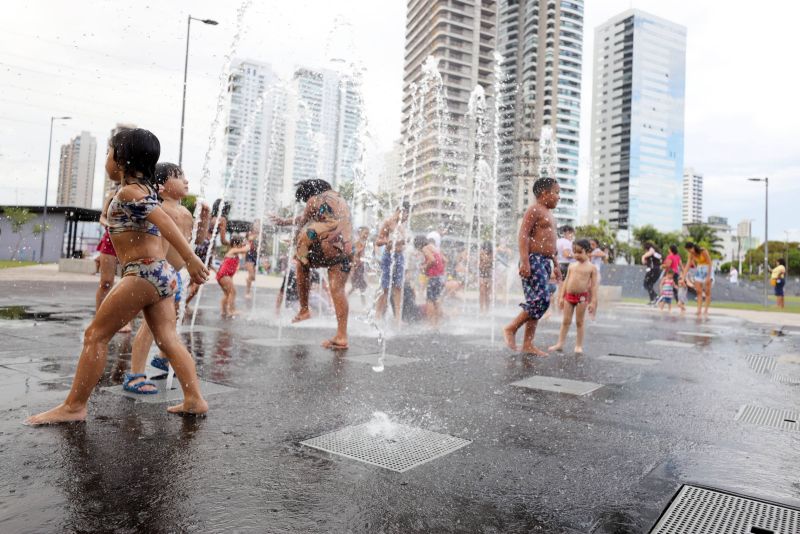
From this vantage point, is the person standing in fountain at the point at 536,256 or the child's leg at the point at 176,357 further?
the person standing in fountain at the point at 536,256

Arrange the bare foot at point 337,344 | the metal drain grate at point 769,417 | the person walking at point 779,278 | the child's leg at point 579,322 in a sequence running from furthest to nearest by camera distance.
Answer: the person walking at point 779,278, the child's leg at point 579,322, the bare foot at point 337,344, the metal drain grate at point 769,417

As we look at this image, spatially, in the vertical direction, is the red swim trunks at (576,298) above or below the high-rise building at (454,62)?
below

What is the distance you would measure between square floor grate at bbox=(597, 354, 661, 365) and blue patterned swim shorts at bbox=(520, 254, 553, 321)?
0.84 m

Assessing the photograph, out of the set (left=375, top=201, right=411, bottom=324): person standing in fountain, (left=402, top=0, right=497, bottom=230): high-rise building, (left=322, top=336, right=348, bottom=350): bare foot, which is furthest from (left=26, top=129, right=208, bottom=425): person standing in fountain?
(left=402, top=0, right=497, bottom=230): high-rise building

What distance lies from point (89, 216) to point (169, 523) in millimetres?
41407

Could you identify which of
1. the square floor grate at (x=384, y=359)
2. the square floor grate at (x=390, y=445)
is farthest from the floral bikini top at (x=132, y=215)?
the square floor grate at (x=384, y=359)

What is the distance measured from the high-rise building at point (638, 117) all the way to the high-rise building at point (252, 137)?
121872 millimetres

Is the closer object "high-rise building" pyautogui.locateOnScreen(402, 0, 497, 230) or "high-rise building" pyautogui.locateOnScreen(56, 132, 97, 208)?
"high-rise building" pyautogui.locateOnScreen(56, 132, 97, 208)

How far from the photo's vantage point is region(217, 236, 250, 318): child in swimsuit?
9.04 meters

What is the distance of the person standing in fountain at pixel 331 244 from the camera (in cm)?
581

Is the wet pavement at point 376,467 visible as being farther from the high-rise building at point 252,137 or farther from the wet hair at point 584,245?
the high-rise building at point 252,137

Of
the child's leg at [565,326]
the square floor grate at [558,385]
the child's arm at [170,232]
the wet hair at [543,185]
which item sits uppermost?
the wet hair at [543,185]

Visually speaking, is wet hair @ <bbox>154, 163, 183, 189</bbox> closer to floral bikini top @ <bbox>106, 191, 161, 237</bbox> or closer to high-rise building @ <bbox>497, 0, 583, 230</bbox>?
floral bikini top @ <bbox>106, 191, 161, 237</bbox>

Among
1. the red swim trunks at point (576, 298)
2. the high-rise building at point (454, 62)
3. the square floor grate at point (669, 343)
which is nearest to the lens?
the red swim trunks at point (576, 298)
